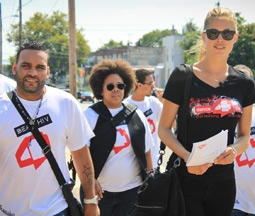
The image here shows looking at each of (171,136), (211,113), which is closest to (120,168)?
(171,136)

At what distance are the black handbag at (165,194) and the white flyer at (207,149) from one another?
0.66 ft

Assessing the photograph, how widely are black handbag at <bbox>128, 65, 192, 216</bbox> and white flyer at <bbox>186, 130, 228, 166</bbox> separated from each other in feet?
0.66

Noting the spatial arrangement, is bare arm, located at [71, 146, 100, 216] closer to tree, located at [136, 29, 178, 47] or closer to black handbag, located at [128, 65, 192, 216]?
black handbag, located at [128, 65, 192, 216]

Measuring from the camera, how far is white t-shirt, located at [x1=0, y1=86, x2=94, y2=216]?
296 cm

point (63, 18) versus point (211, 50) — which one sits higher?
point (63, 18)

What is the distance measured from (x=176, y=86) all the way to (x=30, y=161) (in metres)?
1.16

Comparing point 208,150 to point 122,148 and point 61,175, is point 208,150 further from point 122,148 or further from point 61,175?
point 122,148

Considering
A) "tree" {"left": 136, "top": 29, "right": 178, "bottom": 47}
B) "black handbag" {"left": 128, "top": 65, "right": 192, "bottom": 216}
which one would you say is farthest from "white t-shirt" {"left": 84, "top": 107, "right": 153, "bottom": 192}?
"tree" {"left": 136, "top": 29, "right": 178, "bottom": 47}

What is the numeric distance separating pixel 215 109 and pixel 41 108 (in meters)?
1.25

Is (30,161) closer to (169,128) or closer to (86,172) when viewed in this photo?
(86,172)

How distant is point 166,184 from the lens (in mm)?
2881

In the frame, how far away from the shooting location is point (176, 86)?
2.94 metres

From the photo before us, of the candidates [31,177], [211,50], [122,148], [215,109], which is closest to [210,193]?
[215,109]

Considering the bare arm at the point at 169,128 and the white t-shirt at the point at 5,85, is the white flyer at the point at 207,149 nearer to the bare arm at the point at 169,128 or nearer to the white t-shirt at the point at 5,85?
the bare arm at the point at 169,128
